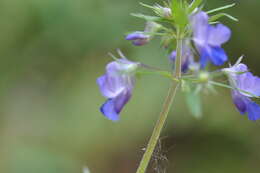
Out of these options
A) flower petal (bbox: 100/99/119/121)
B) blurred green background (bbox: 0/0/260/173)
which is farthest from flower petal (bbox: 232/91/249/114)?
blurred green background (bbox: 0/0/260/173)

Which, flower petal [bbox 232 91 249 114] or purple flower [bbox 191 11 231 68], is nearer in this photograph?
purple flower [bbox 191 11 231 68]

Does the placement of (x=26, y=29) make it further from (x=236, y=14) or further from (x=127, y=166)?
(x=236, y=14)

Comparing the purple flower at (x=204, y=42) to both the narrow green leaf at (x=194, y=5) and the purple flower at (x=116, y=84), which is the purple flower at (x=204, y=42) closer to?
the narrow green leaf at (x=194, y=5)

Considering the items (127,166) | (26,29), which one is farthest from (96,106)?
(26,29)

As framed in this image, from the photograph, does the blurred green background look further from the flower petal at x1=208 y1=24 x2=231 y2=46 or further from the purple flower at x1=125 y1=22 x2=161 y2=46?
the flower petal at x1=208 y1=24 x2=231 y2=46

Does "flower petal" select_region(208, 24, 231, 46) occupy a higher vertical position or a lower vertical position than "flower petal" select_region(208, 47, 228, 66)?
higher

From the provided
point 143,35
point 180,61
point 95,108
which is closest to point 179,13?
point 180,61

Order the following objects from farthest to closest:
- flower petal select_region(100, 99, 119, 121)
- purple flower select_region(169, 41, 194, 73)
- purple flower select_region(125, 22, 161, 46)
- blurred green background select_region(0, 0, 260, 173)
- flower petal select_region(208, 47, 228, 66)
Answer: blurred green background select_region(0, 0, 260, 173), purple flower select_region(169, 41, 194, 73), purple flower select_region(125, 22, 161, 46), flower petal select_region(100, 99, 119, 121), flower petal select_region(208, 47, 228, 66)
